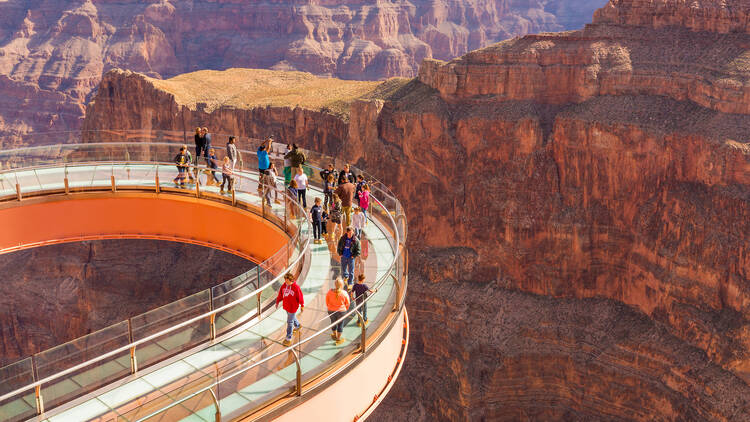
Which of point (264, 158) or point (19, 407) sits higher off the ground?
point (264, 158)

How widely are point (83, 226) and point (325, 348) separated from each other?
1713 cm

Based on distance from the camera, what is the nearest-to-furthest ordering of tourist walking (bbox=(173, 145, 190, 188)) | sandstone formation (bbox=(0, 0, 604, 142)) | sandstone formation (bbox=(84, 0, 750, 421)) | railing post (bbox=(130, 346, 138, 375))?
railing post (bbox=(130, 346, 138, 375)) < tourist walking (bbox=(173, 145, 190, 188)) < sandstone formation (bbox=(84, 0, 750, 421)) < sandstone formation (bbox=(0, 0, 604, 142))

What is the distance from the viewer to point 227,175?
89.6 ft

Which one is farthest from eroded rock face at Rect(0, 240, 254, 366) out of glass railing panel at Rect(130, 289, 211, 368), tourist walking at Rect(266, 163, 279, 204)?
glass railing panel at Rect(130, 289, 211, 368)

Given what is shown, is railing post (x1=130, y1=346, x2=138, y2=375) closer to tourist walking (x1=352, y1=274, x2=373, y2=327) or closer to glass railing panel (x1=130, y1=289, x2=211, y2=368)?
glass railing panel (x1=130, y1=289, x2=211, y2=368)

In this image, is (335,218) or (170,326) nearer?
(170,326)

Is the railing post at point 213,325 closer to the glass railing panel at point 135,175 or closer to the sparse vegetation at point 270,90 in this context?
the glass railing panel at point 135,175

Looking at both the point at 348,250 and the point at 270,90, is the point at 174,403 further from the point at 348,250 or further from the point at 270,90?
the point at 270,90

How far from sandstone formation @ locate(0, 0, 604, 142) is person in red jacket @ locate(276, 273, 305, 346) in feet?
368

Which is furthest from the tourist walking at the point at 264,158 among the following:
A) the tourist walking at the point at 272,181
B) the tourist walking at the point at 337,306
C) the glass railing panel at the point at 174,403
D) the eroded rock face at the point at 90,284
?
the eroded rock face at the point at 90,284

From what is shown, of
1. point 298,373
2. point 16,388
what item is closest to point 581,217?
point 298,373

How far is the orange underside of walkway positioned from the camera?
27.7 meters

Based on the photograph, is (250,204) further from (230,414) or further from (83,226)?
(230,414)

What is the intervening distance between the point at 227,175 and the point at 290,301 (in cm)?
1223
